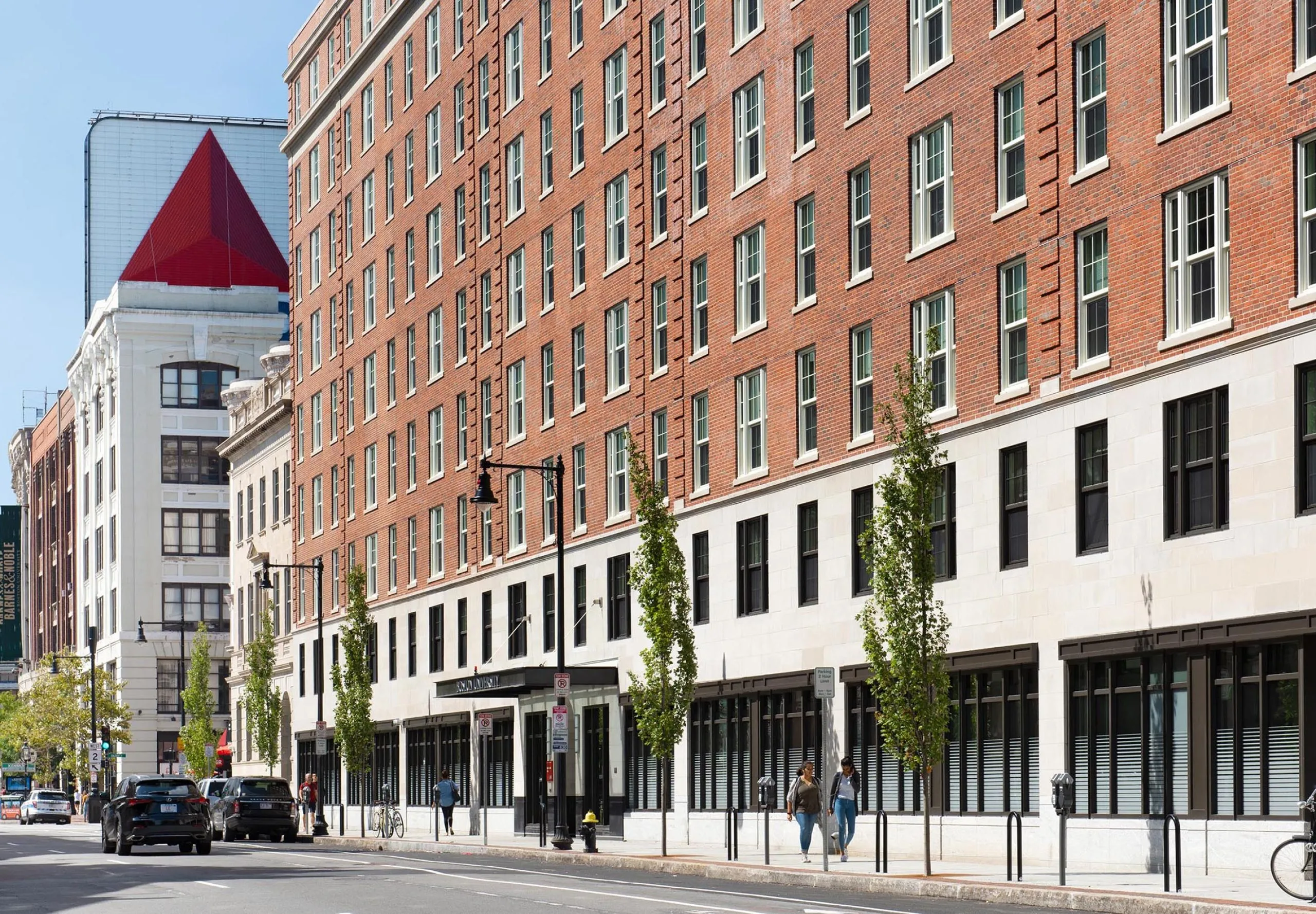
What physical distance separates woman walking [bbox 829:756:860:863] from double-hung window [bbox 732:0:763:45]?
17.2m

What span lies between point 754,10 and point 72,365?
96269 millimetres

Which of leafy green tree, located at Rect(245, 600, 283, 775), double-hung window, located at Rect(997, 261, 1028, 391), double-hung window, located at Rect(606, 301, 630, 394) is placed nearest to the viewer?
double-hung window, located at Rect(997, 261, 1028, 391)

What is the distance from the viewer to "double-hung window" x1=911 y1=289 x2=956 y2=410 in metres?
38.0

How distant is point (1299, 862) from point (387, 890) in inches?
502

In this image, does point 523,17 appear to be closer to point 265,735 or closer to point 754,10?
point 754,10

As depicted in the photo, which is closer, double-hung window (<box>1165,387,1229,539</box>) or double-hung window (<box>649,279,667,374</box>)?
double-hung window (<box>1165,387,1229,539</box>)

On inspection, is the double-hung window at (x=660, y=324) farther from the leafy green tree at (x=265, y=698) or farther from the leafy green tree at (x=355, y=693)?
the leafy green tree at (x=265, y=698)

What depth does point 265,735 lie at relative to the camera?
271 ft

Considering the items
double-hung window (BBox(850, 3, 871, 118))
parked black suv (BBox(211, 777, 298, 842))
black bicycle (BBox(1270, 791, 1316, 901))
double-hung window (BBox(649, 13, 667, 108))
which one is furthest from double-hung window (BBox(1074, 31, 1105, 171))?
parked black suv (BBox(211, 777, 298, 842))

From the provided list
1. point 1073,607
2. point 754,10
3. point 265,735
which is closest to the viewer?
point 1073,607

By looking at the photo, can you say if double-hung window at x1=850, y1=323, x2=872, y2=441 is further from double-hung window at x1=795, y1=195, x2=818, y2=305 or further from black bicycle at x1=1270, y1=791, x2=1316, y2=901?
black bicycle at x1=1270, y1=791, x2=1316, y2=901

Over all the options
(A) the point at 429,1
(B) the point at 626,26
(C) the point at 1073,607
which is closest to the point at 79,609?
(A) the point at 429,1

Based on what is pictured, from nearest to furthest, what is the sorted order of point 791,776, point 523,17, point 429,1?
point 791,776 → point 523,17 → point 429,1

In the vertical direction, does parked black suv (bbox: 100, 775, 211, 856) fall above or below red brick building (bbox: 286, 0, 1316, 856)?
below
